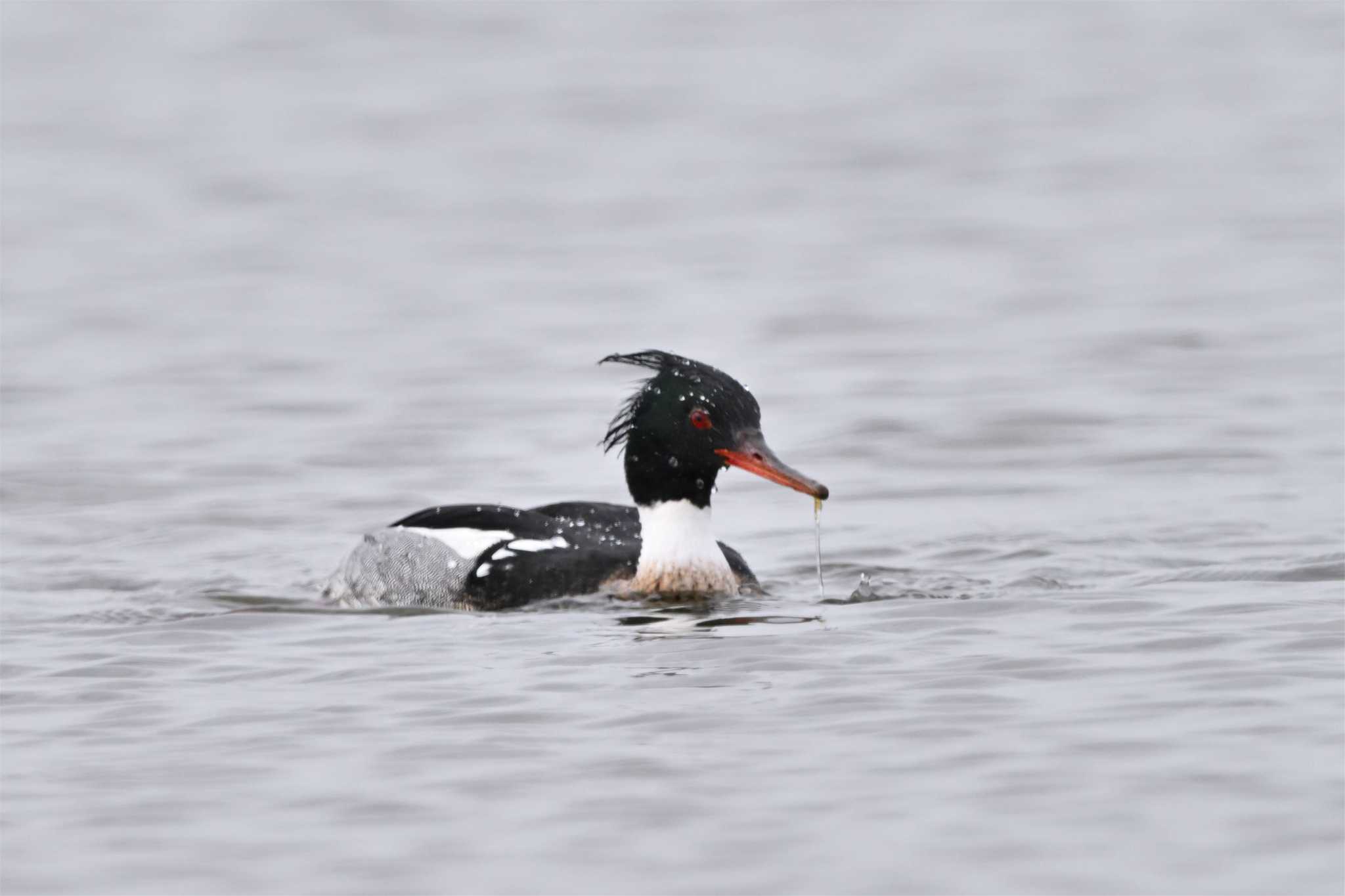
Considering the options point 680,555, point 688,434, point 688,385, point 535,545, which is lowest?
point 680,555

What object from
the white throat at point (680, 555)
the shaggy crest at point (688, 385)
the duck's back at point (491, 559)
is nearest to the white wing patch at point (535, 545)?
the duck's back at point (491, 559)

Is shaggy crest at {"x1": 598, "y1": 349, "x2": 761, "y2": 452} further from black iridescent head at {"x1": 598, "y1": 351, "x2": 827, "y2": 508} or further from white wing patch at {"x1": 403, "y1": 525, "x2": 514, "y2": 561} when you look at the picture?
white wing patch at {"x1": 403, "y1": 525, "x2": 514, "y2": 561}

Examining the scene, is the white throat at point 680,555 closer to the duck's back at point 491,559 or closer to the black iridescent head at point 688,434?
the black iridescent head at point 688,434

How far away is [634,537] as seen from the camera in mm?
12523

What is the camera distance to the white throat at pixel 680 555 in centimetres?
1193

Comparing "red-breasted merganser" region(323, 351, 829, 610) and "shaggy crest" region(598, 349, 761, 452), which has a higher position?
"shaggy crest" region(598, 349, 761, 452)

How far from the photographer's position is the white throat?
11930 millimetres

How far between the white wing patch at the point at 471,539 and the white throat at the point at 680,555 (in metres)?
0.72

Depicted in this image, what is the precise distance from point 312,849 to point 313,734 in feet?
4.44

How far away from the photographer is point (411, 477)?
51.9 ft

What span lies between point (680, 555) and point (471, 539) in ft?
3.66

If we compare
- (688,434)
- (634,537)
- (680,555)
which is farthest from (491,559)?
(688,434)

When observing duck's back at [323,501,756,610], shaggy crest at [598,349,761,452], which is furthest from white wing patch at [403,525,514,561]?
shaggy crest at [598,349,761,452]

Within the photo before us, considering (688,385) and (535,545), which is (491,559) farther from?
(688,385)
